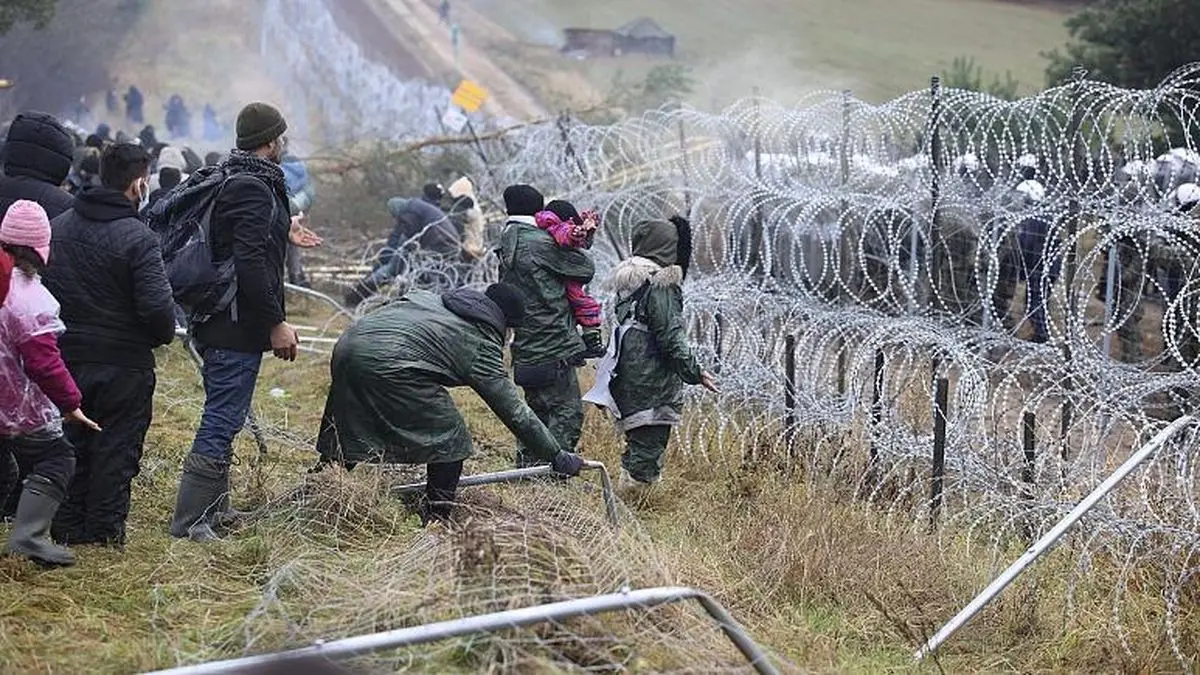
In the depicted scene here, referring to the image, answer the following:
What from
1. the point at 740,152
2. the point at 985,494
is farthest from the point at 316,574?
the point at 740,152

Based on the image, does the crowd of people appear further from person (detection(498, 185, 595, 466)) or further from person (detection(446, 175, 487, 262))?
person (detection(446, 175, 487, 262))

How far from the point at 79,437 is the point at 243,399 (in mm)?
590

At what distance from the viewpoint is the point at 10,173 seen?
5.91 meters

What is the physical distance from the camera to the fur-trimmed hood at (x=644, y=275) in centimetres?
631

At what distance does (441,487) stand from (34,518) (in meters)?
1.42

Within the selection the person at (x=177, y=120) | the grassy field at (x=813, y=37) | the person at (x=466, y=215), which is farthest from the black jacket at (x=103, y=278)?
the person at (x=177, y=120)

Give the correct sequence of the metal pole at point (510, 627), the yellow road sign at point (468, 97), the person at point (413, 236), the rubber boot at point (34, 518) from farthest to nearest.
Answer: the yellow road sign at point (468, 97)
the person at point (413, 236)
the rubber boot at point (34, 518)
the metal pole at point (510, 627)

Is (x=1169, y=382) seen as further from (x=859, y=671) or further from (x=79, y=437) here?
(x=79, y=437)

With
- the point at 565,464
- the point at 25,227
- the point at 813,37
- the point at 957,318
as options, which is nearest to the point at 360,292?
the point at 957,318

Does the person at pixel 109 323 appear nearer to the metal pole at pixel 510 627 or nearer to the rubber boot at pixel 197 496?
the rubber boot at pixel 197 496

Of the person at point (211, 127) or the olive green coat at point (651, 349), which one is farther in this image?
the person at point (211, 127)

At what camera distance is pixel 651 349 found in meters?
6.38

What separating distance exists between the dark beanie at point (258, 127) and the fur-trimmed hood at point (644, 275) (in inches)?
73.6

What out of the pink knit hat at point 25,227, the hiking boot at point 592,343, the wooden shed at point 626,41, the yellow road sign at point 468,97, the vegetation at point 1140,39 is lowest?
the hiking boot at point 592,343
